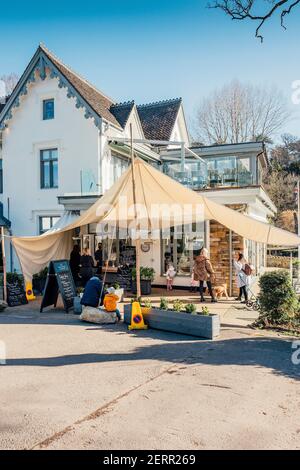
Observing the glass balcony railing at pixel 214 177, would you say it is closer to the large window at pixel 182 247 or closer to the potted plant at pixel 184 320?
the large window at pixel 182 247

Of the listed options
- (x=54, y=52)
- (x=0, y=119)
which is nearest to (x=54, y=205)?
(x=0, y=119)

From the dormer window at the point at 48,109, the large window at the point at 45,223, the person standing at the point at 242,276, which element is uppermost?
the dormer window at the point at 48,109

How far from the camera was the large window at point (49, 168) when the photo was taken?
19.3 metres

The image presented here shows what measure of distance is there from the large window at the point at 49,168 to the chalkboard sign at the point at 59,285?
8.54m

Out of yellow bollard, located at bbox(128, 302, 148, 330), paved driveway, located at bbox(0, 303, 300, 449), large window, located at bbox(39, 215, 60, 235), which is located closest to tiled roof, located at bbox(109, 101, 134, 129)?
large window, located at bbox(39, 215, 60, 235)

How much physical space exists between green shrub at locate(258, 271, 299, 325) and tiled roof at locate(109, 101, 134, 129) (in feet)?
43.7

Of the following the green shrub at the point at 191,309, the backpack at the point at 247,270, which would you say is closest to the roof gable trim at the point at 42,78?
the backpack at the point at 247,270

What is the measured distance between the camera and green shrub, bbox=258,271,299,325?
9102 mm

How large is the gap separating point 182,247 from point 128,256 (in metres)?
2.30

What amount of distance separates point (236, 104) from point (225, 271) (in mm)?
27415

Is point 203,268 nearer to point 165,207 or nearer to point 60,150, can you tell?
point 165,207

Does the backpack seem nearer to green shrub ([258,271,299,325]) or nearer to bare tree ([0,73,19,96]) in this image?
green shrub ([258,271,299,325])

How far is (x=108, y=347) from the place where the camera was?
7691 mm
